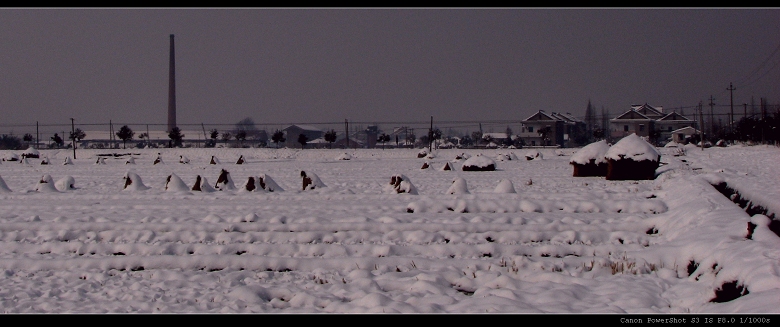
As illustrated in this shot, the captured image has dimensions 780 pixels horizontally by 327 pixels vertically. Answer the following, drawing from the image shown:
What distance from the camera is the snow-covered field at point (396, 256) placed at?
5.41 meters

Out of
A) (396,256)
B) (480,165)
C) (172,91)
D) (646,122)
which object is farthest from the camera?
(172,91)

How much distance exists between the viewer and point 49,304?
5.60 meters

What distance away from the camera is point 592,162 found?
19.3m

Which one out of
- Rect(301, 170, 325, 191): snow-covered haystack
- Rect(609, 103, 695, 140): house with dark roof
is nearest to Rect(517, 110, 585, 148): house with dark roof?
Rect(609, 103, 695, 140): house with dark roof

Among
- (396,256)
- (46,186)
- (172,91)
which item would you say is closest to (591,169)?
(396,256)

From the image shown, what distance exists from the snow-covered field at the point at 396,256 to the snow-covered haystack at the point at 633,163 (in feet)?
16.6

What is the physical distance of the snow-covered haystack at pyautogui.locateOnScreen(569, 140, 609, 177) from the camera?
1916cm

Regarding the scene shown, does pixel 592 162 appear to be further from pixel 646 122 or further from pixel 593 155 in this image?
pixel 646 122

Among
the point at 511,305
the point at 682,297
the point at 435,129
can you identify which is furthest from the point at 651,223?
the point at 435,129

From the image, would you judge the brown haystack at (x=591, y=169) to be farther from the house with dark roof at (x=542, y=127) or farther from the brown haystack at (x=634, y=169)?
the house with dark roof at (x=542, y=127)

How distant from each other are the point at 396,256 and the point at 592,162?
13422 millimetres

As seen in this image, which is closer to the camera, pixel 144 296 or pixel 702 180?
pixel 144 296

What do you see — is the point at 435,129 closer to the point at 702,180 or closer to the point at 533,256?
the point at 702,180

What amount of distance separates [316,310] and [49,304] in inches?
92.9
